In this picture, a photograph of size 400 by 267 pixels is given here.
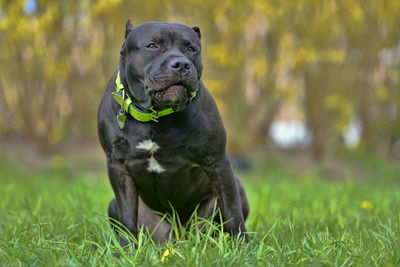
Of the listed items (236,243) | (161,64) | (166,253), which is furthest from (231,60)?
(166,253)

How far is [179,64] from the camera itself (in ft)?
7.04

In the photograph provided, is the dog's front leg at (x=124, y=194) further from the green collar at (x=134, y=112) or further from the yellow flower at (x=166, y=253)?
the yellow flower at (x=166, y=253)

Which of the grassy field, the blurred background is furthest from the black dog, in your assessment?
the blurred background

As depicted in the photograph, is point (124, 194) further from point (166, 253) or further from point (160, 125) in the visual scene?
point (166, 253)

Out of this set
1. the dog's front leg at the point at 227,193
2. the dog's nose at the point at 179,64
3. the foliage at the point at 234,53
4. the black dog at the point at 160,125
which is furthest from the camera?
the foliage at the point at 234,53

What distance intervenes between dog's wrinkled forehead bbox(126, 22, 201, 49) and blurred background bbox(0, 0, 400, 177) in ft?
12.8

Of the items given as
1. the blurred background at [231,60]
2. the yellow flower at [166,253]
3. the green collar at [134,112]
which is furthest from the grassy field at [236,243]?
the blurred background at [231,60]

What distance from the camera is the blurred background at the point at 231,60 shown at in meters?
6.80

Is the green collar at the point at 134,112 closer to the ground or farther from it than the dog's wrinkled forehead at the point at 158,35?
closer to the ground

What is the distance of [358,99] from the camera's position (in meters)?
9.01

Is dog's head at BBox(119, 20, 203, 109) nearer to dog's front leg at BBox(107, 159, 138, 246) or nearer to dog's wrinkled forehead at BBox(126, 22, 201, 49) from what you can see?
dog's wrinkled forehead at BBox(126, 22, 201, 49)

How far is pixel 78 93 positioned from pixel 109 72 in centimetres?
66

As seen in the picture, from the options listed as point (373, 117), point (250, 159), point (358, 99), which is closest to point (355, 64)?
point (358, 99)

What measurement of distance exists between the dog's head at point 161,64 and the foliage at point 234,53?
4.03 meters
